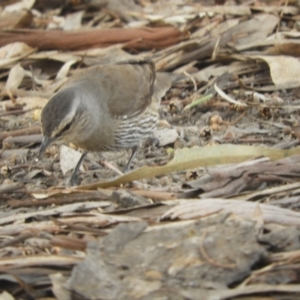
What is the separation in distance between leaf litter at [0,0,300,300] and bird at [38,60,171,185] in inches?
8.5

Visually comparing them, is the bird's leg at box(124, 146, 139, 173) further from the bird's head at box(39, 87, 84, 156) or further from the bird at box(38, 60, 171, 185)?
the bird's head at box(39, 87, 84, 156)

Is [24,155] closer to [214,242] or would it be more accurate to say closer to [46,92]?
[46,92]

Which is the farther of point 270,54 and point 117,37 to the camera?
point 117,37

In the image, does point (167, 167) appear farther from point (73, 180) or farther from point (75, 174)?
point (75, 174)

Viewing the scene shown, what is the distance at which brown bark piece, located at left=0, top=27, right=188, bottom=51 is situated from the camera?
8734 millimetres

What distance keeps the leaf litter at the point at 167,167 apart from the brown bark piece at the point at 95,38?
0.02 metres

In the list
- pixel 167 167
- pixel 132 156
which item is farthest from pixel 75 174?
pixel 167 167

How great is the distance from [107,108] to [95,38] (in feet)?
6.18

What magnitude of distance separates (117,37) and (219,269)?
18.3ft

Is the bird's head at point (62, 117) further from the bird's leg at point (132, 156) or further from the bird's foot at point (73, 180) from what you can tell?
the bird's leg at point (132, 156)

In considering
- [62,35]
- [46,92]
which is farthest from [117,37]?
[46,92]

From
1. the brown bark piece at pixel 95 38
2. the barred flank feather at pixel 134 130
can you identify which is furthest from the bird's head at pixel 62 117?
the brown bark piece at pixel 95 38

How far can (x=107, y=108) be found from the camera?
717 centimetres

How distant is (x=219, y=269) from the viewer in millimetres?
3605
